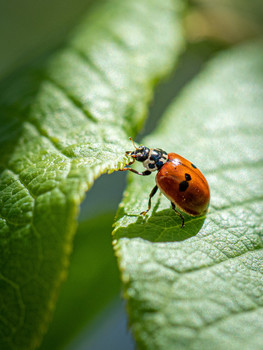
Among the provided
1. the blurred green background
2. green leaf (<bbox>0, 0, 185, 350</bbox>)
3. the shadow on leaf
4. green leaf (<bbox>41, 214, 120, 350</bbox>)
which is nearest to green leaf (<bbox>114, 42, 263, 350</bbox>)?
the shadow on leaf

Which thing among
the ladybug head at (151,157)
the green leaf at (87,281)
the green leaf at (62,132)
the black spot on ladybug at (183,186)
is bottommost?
the green leaf at (87,281)

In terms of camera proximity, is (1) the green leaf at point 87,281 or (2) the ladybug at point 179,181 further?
(1) the green leaf at point 87,281

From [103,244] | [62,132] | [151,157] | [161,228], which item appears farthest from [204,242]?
[103,244]

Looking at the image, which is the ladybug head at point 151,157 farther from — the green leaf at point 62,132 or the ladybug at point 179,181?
the green leaf at point 62,132

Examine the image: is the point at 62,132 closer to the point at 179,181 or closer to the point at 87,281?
the point at 179,181

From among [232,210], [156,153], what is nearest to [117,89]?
[156,153]

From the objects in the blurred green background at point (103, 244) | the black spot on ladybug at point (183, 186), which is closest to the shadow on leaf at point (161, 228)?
the black spot on ladybug at point (183, 186)

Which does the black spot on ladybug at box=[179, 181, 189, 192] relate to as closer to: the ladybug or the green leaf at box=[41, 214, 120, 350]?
the ladybug
